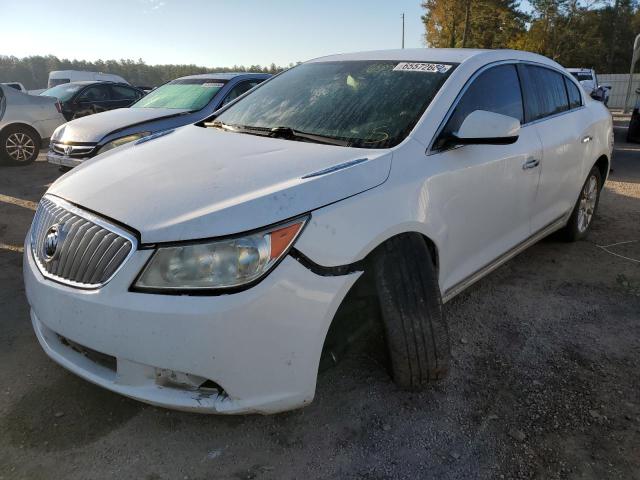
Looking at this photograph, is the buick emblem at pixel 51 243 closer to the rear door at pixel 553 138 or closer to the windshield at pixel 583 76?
the rear door at pixel 553 138

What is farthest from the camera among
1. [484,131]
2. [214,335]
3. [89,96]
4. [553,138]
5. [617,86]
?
[617,86]

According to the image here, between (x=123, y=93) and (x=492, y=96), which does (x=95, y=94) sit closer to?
(x=123, y=93)

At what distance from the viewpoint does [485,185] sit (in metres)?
2.71

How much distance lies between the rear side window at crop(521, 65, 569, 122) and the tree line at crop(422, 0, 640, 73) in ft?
98.8

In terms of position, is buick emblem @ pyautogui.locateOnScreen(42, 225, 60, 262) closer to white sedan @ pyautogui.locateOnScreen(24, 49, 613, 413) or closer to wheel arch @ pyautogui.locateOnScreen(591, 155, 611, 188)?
white sedan @ pyautogui.locateOnScreen(24, 49, 613, 413)

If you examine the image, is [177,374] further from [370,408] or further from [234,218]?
[370,408]

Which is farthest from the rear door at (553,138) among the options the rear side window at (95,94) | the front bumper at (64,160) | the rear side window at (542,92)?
the rear side window at (95,94)

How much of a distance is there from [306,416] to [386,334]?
520 mm

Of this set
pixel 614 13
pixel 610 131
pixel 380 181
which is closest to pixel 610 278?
pixel 610 131

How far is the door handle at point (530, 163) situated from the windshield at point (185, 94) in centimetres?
468

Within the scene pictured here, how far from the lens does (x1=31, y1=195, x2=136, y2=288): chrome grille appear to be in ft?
5.95

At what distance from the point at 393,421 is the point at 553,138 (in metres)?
2.33

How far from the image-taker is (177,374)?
1802 mm

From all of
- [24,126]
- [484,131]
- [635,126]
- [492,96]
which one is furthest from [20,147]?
[635,126]
